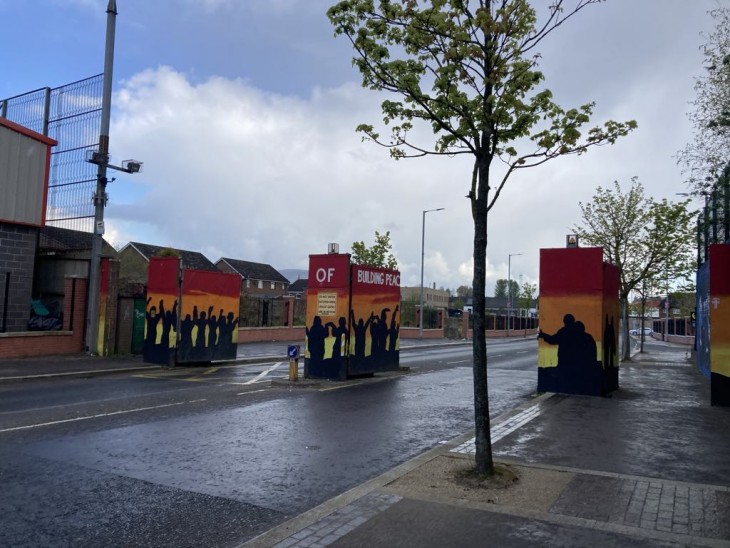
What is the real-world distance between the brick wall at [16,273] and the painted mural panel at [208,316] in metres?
6.67

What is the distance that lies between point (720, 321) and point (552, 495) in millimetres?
7520

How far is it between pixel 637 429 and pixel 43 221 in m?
20.6

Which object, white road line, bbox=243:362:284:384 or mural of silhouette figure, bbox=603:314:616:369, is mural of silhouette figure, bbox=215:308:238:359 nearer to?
white road line, bbox=243:362:284:384

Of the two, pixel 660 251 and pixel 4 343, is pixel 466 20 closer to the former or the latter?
pixel 4 343

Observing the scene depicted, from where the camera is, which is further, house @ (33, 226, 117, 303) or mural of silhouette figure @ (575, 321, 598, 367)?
house @ (33, 226, 117, 303)

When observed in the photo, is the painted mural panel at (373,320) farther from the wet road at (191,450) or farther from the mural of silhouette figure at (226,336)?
the mural of silhouette figure at (226,336)

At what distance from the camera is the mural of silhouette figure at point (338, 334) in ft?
50.1

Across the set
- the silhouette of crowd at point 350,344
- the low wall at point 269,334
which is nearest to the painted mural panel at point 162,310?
the silhouette of crowd at point 350,344

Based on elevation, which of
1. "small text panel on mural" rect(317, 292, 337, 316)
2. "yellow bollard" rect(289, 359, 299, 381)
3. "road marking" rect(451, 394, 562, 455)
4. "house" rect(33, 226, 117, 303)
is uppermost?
"house" rect(33, 226, 117, 303)

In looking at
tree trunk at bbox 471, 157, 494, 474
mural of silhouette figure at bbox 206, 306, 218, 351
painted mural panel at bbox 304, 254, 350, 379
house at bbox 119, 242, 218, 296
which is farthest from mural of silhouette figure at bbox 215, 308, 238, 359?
house at bbox 119, 242, 218, 296

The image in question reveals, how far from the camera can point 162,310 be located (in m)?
18.2

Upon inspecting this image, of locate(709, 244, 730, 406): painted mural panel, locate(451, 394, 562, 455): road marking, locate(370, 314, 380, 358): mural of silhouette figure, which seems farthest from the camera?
locate(370, 314, 380, 358): mural of silhouette figure

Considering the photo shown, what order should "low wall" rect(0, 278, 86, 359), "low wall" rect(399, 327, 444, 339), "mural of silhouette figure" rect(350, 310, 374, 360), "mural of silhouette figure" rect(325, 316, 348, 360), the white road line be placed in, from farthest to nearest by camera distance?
"low wall" rect(399, 327, 444, 339), "low wall" rect(0, 278, 86, 359), "mural of silhouette figure" rect(350, 310, 374, 360), "mural of silhouette figure" rect(325, 316, 348, 360), the white road line

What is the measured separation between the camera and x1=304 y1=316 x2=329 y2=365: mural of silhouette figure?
15.4m
